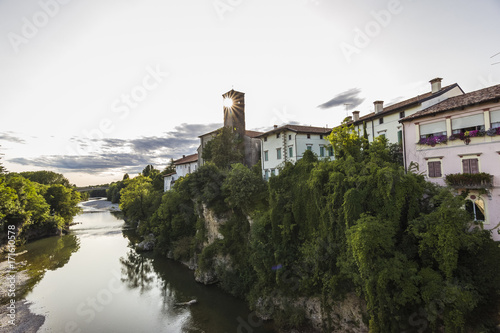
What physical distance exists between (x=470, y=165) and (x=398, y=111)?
781 centimetres

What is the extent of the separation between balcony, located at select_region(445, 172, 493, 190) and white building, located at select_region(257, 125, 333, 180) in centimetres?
1377

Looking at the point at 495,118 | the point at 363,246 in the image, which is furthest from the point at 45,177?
the point at 495,118

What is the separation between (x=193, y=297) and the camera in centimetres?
2080

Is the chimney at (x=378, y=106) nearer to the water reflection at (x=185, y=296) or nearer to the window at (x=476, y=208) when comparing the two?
the window at (x=476, y=208)

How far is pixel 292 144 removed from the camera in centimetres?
2956

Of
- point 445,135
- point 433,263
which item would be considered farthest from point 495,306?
point 445,135

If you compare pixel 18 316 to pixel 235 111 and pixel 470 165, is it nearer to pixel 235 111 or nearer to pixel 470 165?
pixel 470 165

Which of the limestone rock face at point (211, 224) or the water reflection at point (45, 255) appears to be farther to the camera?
the water reflection at point (45, 255)

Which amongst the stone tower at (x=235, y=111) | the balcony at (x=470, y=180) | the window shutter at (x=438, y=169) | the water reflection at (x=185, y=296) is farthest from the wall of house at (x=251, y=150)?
the balcony at (x=470, y=180)

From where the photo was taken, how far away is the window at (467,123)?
1550 centimetres

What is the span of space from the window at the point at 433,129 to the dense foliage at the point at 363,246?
293cm

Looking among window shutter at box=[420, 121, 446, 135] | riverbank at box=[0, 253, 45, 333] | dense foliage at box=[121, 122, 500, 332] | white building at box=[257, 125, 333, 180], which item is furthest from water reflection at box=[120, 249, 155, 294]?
window shutter at box=[420, 121, 446, 135]

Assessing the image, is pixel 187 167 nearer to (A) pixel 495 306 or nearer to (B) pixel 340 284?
(B) pixel 340 284

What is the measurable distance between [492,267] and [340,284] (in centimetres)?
709
